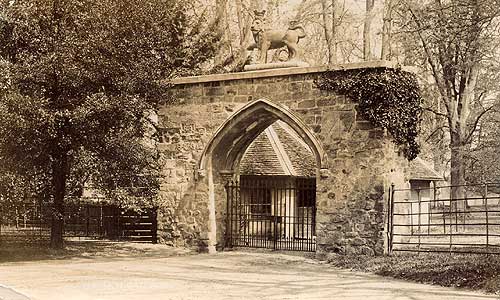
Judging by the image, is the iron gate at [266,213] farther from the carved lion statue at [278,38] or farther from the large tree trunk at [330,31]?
the large tree trunk at [330,31]

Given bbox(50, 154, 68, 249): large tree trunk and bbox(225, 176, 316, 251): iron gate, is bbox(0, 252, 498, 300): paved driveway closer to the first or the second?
bbox(50, 154, 68, 249): large tree trunk

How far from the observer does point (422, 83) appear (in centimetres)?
2580

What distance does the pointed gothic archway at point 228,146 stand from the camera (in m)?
14.9

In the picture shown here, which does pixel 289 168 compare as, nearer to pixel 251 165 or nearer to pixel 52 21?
pixel 251 165

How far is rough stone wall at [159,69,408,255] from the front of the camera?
13.4 m

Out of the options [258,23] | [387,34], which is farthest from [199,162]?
[387,34]

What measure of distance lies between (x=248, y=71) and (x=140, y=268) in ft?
17.6

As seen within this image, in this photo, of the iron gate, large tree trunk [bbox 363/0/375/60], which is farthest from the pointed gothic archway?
large tree trunk [bbox 363/0/375/60]

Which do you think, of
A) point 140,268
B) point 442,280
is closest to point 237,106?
point 140,268

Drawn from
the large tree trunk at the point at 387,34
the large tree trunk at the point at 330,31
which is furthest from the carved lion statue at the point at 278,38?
the large tree trunk at the point at 387,34

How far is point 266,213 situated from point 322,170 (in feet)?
17.2

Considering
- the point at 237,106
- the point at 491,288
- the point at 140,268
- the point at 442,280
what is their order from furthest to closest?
the point at 237,106
the point at 140,268
the point at 442,280
the point at 491,288

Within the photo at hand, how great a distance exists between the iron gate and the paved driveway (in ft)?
6.75

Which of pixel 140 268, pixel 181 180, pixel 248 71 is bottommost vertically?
pixel 140 268
